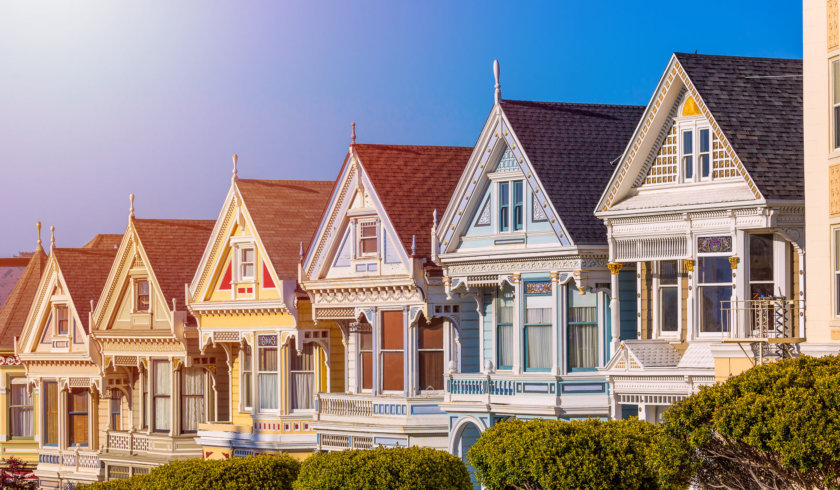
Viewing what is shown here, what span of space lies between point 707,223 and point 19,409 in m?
35.3

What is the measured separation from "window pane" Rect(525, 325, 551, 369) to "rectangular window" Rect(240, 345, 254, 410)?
13158 millimetres

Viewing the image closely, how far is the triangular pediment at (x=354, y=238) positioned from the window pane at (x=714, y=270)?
10339mm

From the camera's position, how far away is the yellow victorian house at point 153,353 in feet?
174

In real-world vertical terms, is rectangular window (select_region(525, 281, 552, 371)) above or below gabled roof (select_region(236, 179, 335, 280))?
below

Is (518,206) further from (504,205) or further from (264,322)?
(264,322)

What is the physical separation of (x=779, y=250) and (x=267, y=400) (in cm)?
2001

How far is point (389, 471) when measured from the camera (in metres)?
36.0

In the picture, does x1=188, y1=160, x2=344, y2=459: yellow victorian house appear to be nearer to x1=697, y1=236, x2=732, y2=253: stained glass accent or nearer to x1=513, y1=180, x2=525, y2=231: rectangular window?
x1=513, y1=180, x2=525, y2=231: rectangular window

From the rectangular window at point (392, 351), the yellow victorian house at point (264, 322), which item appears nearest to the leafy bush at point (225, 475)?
the rectangular window at point (392, 351)

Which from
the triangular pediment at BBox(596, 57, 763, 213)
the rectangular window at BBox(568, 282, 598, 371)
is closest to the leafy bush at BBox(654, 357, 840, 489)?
the triangular pediment at BBox(596, 57, 763, 213)

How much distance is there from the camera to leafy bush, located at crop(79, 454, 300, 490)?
38.9 metres

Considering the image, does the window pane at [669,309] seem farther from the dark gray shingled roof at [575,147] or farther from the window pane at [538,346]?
the window pane at [538,346]

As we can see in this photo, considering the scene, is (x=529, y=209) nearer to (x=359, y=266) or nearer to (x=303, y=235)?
(x=359, y=266)

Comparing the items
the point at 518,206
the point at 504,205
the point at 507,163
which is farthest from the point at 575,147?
the point at 504,205
